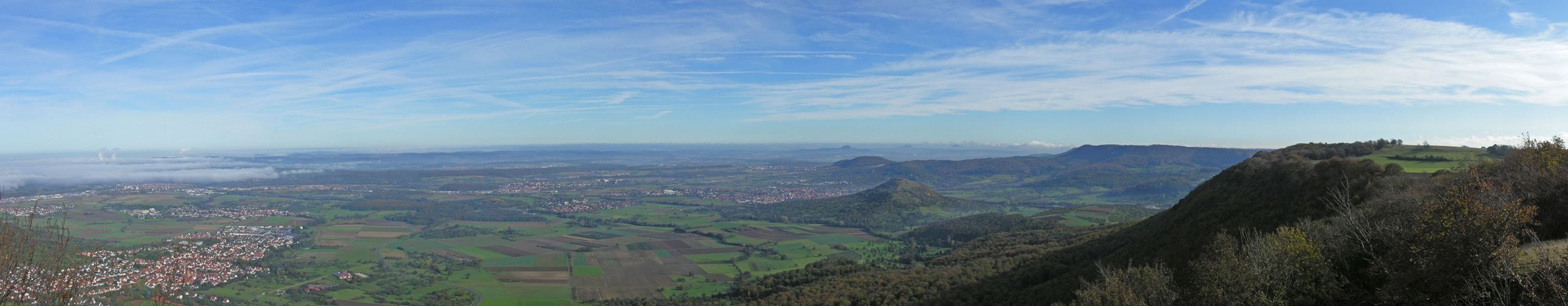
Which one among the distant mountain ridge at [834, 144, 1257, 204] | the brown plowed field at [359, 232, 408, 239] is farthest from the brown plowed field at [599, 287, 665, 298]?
the distant mountain ridge at [834, 144, 1257, 204]

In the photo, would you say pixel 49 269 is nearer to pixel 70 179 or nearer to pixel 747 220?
pixel 747 220

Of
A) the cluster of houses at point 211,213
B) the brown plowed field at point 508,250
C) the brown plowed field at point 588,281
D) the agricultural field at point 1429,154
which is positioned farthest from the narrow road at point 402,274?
the agricultural field at point 1429,154

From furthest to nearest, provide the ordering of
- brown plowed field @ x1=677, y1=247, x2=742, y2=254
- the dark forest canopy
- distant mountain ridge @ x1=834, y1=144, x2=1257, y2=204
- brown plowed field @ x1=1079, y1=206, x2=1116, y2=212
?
1. distant mountain ridge @ x1=834, y1=144, x2=1257, y2=204
2. brown plowed field @ x1=1079, y1=206, x2=1116, y2=212
3. brown plowed field @ x1=677, y1=247, x2=742, y2=254
4. the dark forest canopy

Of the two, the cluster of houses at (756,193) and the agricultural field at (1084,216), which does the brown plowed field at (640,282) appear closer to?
the agricultural field at (1084,216)

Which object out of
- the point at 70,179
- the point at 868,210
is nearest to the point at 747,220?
the point at 868,210

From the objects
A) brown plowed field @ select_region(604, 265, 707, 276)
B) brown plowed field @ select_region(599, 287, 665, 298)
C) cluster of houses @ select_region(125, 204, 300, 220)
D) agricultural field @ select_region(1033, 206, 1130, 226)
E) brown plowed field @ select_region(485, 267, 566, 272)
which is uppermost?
agricultural field @ select_region(1033, 206, 1130, 226)

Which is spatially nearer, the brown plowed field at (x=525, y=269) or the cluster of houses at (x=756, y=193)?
the brown plowed field at (x=525, y=269)

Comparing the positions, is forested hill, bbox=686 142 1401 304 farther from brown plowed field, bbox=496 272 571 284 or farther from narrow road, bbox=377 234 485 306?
brown plowed field, bbox=496 272 571 284

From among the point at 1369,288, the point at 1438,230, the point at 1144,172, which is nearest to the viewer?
the point at 1438,230
